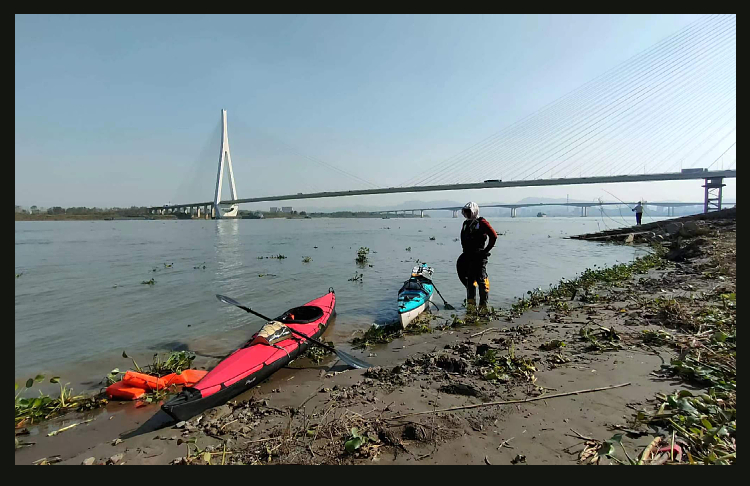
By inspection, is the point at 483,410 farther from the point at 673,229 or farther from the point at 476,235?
the point at 673,229

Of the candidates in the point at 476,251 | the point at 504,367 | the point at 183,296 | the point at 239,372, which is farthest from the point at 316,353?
the point at 183,296

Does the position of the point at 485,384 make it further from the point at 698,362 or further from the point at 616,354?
the point at 698,362

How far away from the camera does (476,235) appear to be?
7129mm

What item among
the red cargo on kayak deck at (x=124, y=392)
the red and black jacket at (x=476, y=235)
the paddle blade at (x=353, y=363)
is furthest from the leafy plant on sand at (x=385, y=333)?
the red cargo on kayak deck at (x=124, y=392)

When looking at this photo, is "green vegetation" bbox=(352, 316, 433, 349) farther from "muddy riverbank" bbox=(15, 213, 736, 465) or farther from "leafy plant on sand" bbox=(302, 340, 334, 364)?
"leafy plant on sand" bbox=(302, 340, 334, 364)

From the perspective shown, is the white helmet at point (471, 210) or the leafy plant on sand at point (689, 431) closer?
the leafy plant on sand at point (689, 431)

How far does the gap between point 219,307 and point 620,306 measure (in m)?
9.23

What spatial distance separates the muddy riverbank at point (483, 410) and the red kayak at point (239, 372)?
0.14 meters

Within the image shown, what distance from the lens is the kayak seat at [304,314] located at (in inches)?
250

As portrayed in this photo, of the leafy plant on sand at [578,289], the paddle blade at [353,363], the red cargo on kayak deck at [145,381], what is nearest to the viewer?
the red cargo on kayak deck at [145,381]

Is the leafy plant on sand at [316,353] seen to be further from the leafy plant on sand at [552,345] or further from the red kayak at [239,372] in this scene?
the leafy plant on sand at [552,345]

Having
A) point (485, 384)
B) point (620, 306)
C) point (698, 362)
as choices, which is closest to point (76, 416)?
point (485, 384)

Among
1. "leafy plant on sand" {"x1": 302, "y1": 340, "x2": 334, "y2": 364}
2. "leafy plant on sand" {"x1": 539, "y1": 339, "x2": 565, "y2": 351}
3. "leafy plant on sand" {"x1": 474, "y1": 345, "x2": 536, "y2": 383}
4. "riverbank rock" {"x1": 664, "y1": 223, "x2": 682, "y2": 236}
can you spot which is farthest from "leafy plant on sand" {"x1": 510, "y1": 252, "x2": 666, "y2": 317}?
"riverbank rock" {"x1": 664, "y1": 223, "x2": 682, "y2": 236}

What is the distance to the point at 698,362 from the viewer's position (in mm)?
3617
